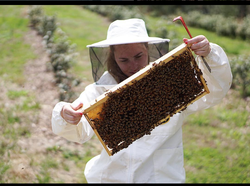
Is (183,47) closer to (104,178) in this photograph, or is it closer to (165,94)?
(165,94)

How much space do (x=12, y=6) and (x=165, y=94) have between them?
10.3m

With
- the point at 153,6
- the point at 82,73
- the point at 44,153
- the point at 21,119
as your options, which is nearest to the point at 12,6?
the point at 82,73

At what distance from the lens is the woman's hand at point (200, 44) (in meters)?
1.84

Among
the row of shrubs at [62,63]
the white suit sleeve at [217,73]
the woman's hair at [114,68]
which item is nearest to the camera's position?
the white suit sleeve at [217,73]

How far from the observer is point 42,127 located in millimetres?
4938

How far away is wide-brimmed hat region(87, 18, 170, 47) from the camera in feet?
6.83

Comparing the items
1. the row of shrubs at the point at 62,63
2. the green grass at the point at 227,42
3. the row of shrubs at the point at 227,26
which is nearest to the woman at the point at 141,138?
the row of shrubs at the point at 62,63

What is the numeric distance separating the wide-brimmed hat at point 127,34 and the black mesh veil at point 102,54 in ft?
0.45

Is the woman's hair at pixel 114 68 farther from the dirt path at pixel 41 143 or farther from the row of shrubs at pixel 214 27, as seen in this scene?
the row of shrubs at pixel 214 27

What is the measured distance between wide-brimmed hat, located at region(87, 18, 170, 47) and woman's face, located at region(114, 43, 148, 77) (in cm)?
8

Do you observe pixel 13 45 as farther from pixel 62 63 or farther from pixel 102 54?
pixel 102 54

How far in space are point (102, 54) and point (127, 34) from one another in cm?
35

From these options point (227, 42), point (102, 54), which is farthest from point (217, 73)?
point (227, 42)

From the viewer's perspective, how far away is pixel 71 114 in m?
1.87
